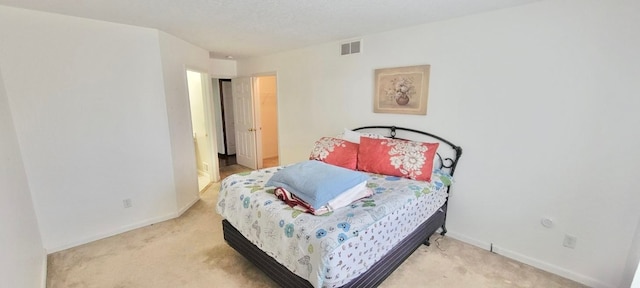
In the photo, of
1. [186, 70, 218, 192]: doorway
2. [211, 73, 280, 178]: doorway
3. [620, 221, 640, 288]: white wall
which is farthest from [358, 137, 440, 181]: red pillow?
[186, 70, 218, 192]: doorway

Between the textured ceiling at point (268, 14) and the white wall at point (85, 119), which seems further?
the white wall at point (85, 119)

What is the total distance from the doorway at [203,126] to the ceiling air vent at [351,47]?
2.24m

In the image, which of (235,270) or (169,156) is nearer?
(235,270)

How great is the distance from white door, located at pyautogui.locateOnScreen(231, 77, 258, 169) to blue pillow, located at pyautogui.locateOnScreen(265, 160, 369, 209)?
10.2 feet

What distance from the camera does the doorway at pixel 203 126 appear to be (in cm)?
432

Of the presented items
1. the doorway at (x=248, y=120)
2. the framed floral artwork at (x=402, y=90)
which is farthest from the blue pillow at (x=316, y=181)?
the doorway at (x=248, y=120)

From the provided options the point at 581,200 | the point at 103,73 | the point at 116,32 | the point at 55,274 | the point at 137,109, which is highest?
the point at 116,32

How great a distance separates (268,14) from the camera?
2.40 meters

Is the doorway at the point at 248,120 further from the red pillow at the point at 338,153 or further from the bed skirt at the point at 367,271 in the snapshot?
the bed skirt at the point at 367,271

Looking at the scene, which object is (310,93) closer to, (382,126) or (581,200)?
(382,126)

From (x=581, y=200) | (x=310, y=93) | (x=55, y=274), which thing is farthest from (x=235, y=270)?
(x=581, y=200)

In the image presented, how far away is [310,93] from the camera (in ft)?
13.1

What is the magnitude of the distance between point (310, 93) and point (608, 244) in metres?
3.44

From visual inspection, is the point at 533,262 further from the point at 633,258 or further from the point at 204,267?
the point at 204,267
